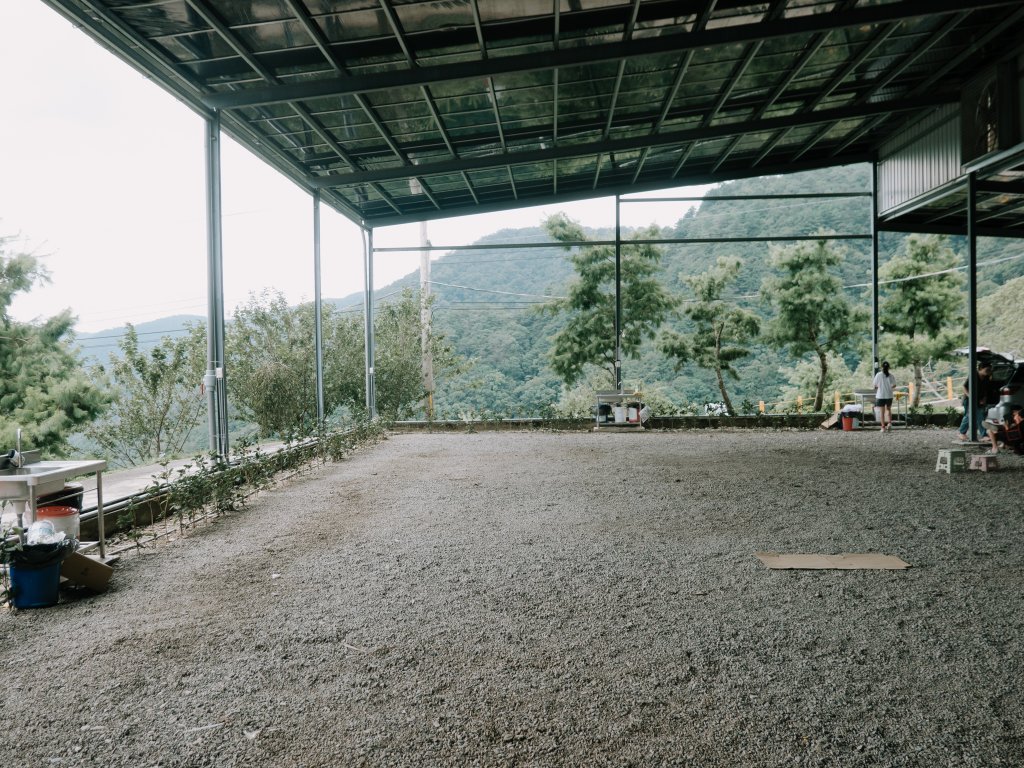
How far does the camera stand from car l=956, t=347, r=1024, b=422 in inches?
338

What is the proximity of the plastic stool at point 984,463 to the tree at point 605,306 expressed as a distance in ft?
34.2

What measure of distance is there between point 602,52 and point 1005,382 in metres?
8.85

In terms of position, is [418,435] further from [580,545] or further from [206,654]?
[206,654]

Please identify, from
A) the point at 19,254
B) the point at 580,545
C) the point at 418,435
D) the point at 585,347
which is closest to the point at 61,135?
the point at 19,254

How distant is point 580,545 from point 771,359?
76.5ft

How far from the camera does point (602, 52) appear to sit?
739 centimetres

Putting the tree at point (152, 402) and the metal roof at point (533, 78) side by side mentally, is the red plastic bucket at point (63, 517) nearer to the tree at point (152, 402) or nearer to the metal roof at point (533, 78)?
the metal roof at point (533, 78)

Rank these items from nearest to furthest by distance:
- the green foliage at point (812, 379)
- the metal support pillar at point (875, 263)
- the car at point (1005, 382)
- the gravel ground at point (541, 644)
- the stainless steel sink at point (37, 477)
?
the gravel ground at point (541, 644) → the stainless steel sink at point (37, 477) → the car at point (1005, 382) → the metal support pillar at point (875, 263) → the green foliage at point (812, 379)

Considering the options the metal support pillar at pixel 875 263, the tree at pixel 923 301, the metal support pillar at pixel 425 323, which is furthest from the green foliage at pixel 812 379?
the metal support pillar at pixel 425 323

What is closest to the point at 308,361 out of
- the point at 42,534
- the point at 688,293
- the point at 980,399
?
the point at 42,534

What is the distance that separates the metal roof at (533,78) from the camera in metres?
6.32

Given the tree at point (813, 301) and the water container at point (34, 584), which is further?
the tree at point (813, 301)

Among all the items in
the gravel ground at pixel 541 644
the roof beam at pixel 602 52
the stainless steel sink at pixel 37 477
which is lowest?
the gravel ground at pixel 541 644

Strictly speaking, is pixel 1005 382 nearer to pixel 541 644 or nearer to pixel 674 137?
pixel 674 137
